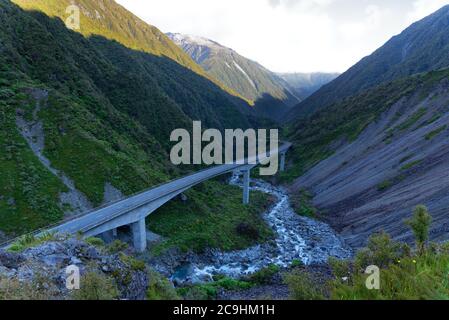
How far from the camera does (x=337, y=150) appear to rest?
76.9 m

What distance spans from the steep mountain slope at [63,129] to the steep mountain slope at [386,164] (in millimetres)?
30766

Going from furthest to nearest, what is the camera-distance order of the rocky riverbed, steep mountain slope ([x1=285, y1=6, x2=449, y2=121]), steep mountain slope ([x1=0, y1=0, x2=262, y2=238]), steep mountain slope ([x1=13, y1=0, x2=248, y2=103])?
1. steep mountain slope ([x1=285, y1=6, x2=449, y2=121])
2. steep mountain slope ([x1=13, y1=0, x2=248, y2=103])
3. steep mountain slope ([x1=0, y1=0, x2=262, y2=238])
4. the rocky riverbed

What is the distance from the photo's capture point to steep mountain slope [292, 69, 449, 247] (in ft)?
118

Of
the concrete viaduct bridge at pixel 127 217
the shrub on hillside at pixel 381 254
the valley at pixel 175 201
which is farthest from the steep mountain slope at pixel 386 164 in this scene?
the concrete viaduct bridge at pixel 127 217

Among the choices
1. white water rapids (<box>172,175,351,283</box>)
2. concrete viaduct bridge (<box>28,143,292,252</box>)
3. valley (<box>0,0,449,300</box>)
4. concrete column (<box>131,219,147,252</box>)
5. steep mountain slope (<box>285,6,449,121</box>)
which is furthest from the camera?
steep mountain slope (<box>285,6,449,121</box>)

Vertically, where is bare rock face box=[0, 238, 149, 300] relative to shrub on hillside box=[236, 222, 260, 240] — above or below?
below

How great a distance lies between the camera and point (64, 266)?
500 inches

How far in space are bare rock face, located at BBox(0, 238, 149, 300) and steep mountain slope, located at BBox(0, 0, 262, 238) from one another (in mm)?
18859

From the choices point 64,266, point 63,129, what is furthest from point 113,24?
point 64,266

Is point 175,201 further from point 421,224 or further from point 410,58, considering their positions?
point 410,58

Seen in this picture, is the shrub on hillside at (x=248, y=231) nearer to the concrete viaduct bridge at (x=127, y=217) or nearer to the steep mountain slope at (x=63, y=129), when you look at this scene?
the concrete viaduct bridge at (x=127, y=217)

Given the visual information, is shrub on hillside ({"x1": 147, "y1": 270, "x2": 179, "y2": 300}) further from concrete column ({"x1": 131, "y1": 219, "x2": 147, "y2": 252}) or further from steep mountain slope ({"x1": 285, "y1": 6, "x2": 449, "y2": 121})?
steep mountain slope ({"x1": 285, "y1": 6, "x2": 449, "y2": 121})

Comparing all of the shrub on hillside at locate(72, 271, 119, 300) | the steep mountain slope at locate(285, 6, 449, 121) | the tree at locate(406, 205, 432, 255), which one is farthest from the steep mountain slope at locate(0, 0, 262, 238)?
the steep mountain slope at locate(285, 6, 449, 121)

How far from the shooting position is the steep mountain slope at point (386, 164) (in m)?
35.9
